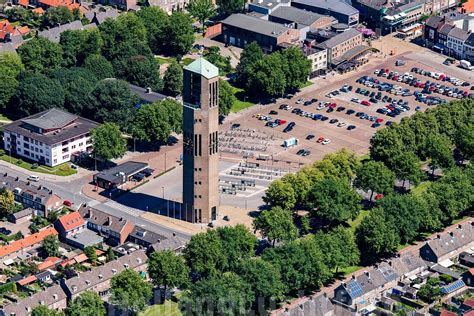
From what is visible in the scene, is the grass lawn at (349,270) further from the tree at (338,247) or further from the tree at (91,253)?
the tree at (91,253)

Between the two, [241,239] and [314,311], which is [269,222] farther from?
[314,311]

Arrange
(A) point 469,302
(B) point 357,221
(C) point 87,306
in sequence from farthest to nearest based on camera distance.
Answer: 1. (B) point 357,221
2. (A) point 469,302
3. (C) point 87,306

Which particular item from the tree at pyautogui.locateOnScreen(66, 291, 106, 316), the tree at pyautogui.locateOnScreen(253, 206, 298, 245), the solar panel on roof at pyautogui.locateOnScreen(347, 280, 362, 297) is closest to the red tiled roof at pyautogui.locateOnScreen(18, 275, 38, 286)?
the tree at pyautogui.locateOnScreen(66, 291, 106, 316)

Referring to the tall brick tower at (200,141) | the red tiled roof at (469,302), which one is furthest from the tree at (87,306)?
the red tiled roof at (469,302)

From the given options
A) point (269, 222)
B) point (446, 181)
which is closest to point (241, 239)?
point (269, 222)

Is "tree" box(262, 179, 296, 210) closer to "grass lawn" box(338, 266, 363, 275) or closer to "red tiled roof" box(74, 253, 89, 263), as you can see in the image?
"grass lawn" box(338, 266, 363, 275)

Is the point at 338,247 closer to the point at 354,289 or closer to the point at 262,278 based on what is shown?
the point at 354,289

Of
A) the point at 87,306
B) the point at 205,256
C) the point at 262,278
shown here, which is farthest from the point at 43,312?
the point at 262,278
